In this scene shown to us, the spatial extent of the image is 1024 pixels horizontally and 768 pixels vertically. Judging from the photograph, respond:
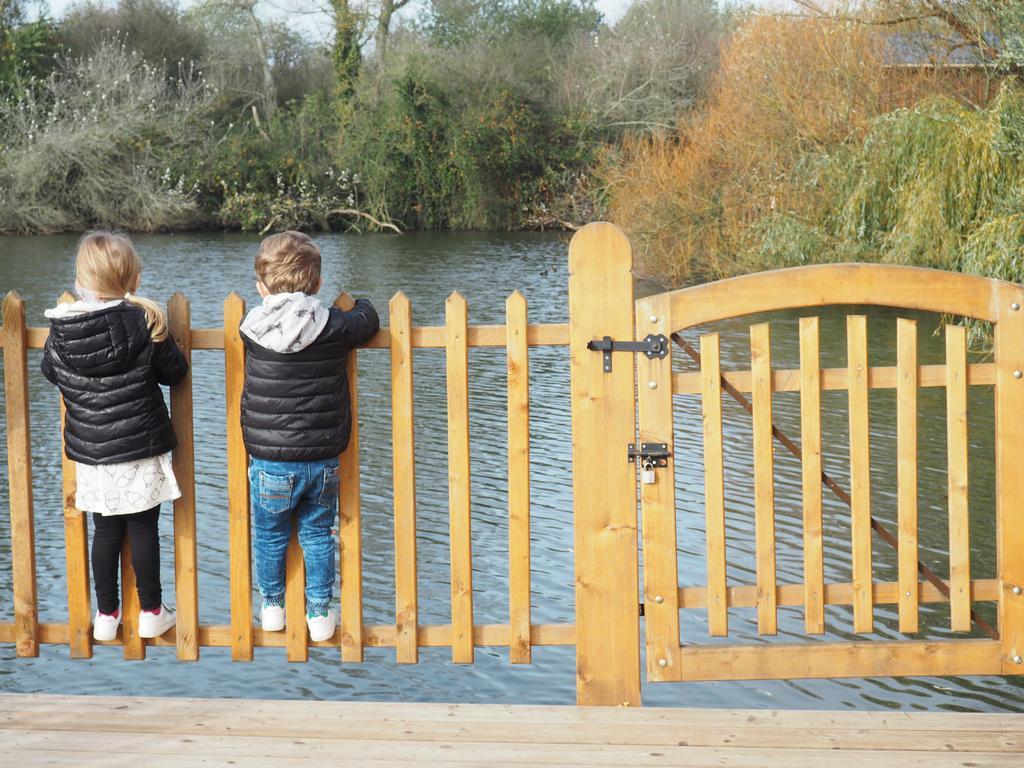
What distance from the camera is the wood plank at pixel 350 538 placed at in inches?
166

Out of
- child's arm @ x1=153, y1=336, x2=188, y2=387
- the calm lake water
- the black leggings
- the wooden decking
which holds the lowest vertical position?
the calm lake water

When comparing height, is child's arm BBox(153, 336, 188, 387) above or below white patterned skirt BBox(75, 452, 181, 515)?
above

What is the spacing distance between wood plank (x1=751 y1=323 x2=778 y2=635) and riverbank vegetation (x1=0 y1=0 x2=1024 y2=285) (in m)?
16.0

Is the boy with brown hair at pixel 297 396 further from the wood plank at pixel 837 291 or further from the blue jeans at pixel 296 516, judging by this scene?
the wood plank at pixel 837 291

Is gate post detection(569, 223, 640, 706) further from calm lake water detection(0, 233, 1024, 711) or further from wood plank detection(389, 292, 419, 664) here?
calm lake water detection(0, 233, 1024, 711)

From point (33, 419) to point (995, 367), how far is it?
8965 mm

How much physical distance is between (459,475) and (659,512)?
0.61m

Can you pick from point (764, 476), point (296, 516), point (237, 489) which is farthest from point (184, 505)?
point (764, 476)

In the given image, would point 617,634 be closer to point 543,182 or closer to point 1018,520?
point 1018,520

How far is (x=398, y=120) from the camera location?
37.7m

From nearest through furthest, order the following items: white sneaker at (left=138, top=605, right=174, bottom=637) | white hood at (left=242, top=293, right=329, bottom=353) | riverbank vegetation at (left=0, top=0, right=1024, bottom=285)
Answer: white hood at (left=242, top=293, right=329, bottom=353) < white sneaker at (left=138, top=605, right=174, bottom=637) < riverbank vegetation at (left=0, top=0, right=1024, bottom=285)

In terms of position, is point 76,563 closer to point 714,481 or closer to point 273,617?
point 273,617

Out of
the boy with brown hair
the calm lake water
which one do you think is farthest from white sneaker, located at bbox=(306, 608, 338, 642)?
the calm lake water

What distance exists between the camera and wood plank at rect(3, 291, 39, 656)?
425 centimetres
